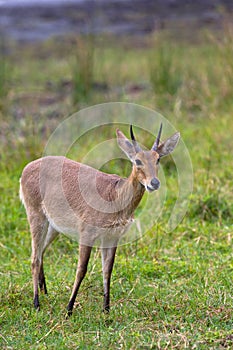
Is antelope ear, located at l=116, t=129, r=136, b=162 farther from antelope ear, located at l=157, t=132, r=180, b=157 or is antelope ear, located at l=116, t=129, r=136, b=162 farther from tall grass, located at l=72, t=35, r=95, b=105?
tall grass, located at l=72, t=35, r=95, b=105

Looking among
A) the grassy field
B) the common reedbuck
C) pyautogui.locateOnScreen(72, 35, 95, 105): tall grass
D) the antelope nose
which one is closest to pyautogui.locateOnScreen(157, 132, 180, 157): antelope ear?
the common reedbuck

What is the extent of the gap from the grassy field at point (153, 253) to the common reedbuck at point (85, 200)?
0.77 ft

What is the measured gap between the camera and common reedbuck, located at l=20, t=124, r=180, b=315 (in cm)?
384

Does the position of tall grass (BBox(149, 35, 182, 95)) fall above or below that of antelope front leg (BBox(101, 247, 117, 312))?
above

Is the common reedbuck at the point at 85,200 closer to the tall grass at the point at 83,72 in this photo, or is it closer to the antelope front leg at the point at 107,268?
the antelope front leg at the point at 107,268

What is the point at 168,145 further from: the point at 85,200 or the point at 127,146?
the point at 85,200

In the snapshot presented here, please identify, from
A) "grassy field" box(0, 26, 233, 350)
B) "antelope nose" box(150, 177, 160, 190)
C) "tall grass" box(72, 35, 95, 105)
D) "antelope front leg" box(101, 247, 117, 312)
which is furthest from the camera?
"tall grass" box(72, 35, 95, 105)

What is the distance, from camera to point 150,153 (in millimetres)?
3777

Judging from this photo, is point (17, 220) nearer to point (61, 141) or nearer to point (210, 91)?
point (61, 141)

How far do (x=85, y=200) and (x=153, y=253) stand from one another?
1210mm

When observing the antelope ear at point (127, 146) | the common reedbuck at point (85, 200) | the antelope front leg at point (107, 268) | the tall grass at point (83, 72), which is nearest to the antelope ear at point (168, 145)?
the common reedbuck at point (85, 200)

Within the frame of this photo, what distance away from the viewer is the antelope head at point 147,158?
3.70 metres

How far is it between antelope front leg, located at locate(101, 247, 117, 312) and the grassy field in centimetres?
7

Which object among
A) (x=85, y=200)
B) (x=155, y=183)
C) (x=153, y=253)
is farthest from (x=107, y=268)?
(x=153, y=253)
